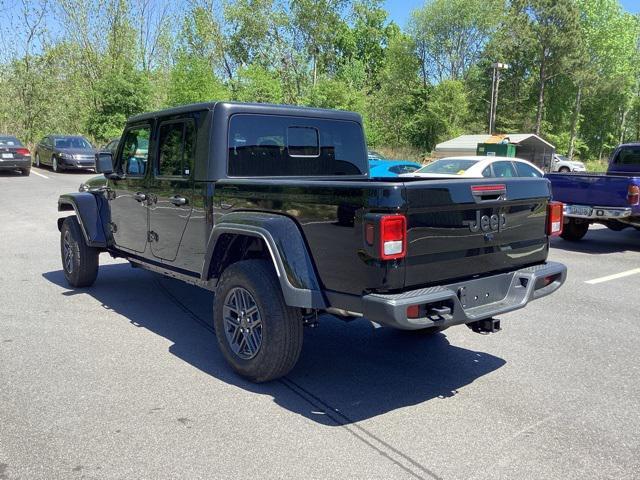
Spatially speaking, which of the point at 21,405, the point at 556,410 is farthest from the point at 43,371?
the point at 556,410

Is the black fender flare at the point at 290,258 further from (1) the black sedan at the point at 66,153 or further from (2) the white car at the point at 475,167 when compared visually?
(1) the black sedan at the point at 66,153

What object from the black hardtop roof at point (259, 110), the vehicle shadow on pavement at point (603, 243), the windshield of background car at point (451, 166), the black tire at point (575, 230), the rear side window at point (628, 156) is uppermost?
the black hardtop roof at point (259, 110)

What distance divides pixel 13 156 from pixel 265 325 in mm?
22688

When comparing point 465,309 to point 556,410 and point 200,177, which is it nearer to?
point 556,410

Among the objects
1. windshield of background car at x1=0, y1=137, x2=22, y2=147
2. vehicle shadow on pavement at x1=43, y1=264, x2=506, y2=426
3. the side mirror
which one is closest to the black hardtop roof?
the side mirror

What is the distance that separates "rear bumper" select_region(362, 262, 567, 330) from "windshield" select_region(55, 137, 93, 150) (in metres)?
24.4

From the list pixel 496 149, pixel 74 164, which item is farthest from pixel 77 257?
pixel 496 149

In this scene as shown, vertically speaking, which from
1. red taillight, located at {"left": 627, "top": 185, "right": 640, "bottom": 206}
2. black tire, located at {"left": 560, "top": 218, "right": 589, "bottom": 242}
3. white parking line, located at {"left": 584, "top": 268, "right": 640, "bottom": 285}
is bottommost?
white parking line, located at {"left": 584, "top": 268, "right": 640, "bottom": 285}

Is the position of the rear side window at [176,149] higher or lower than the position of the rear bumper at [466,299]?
higher

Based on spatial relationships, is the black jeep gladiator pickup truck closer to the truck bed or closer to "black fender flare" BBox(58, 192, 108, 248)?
"black fender flare" BBox(58, 192, 108, 248)

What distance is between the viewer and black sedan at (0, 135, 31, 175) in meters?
23.0

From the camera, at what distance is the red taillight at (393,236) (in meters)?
3.26

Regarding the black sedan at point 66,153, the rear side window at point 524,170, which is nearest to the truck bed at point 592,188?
the rear side window at point 524,170

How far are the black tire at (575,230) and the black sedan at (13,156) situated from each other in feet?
66.8
